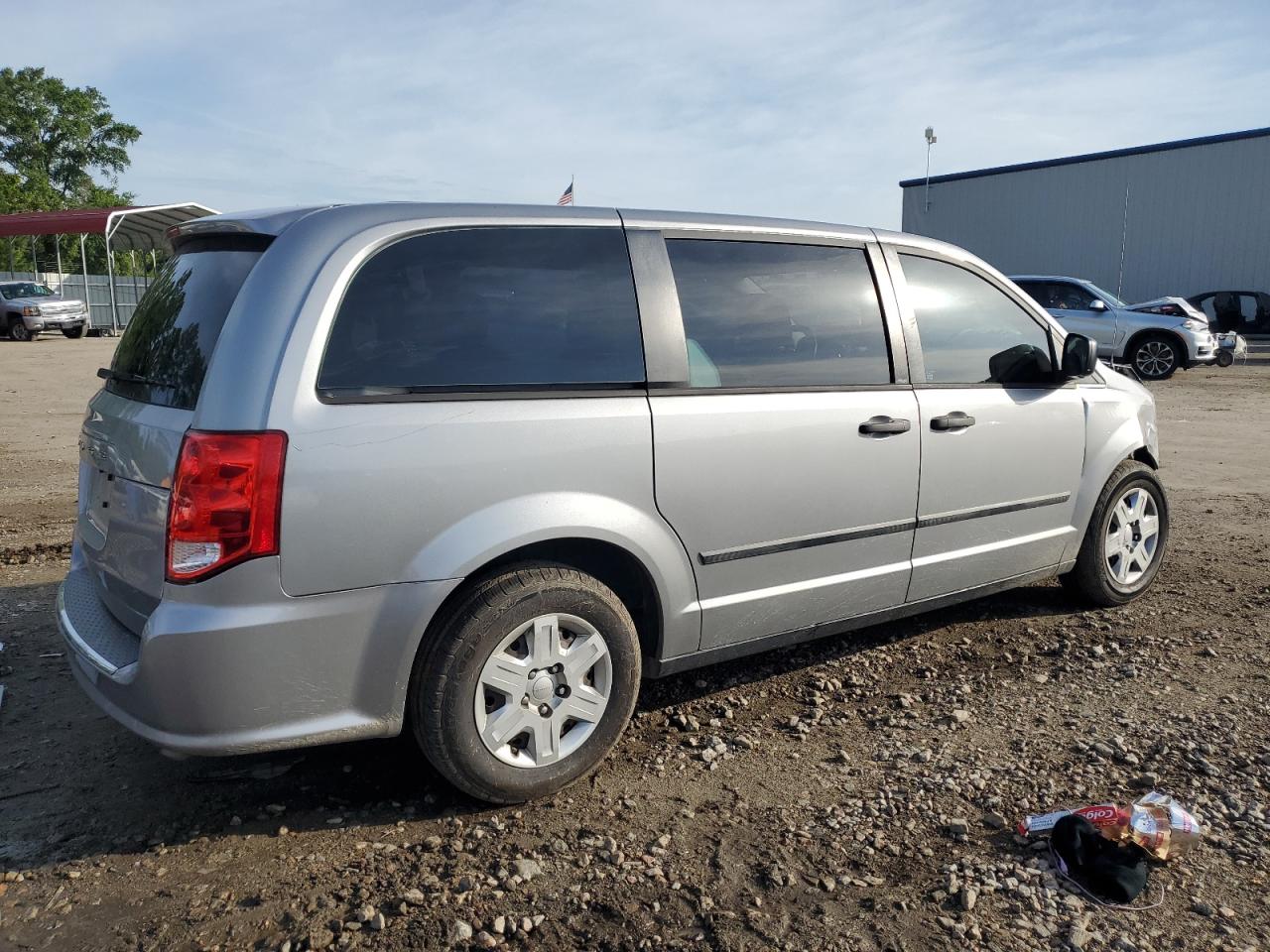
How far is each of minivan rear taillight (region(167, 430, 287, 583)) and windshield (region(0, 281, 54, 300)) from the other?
3034 cm

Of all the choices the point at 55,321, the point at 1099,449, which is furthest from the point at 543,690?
the point at 55,321

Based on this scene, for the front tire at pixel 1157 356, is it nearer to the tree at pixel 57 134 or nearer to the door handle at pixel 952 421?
the door handle at pixel 952 421

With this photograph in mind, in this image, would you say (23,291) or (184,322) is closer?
(184,322)

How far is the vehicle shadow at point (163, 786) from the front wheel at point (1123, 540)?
5.95 feet

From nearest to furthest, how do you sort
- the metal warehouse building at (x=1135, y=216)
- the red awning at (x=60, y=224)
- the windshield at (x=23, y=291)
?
the windshield at (x=23, y=291) < the metal warehouse building at (x=1135, y=216) < the red awning at (x=60, y=224)

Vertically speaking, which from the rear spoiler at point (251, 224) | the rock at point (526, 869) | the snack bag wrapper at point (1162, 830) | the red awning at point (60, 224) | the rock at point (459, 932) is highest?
the red awning at point (60, 224)

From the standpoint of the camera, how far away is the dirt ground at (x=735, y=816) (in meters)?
2.56

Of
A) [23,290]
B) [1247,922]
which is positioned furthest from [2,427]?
[23,290]

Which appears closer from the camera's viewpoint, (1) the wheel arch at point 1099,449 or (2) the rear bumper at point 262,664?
(2) the rear bumper at point 262,664

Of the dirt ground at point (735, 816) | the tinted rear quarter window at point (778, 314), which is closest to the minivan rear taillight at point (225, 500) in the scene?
the dirt ground at point (735, 816)

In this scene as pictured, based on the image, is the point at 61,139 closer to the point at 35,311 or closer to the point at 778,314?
the point at 35,311

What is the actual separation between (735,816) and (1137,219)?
3397 centimetres

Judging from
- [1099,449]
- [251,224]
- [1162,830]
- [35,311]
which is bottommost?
[1162,830]

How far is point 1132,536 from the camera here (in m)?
5.01
